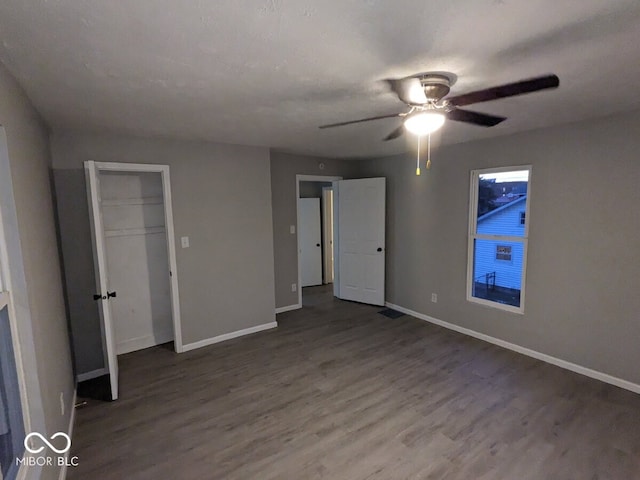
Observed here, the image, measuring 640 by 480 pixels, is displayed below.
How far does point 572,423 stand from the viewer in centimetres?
247

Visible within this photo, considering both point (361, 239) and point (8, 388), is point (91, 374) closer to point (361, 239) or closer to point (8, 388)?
point (8, 388)

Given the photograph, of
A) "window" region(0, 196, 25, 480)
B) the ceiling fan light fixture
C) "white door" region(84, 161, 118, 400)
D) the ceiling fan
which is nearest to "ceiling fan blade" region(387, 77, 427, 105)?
the ceiling fan

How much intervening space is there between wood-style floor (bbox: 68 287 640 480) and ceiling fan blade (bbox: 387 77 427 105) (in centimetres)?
231

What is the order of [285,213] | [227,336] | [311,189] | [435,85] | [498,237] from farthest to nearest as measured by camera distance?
[311,189] < [285,213] < [227,336] < [498,237] < [435,85]

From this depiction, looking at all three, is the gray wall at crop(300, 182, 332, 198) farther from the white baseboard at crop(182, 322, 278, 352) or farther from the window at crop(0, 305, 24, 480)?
the window at crop(0, 305, 24, 480)

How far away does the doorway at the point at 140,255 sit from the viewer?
3.56 metres

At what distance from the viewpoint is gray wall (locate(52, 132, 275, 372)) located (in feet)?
10.2

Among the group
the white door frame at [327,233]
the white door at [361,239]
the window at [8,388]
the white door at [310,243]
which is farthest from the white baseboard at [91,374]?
the white door frame at [327,233]

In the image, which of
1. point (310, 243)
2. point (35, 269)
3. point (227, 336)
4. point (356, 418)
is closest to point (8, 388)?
point (35, 269)

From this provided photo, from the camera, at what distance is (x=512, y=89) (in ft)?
5.16

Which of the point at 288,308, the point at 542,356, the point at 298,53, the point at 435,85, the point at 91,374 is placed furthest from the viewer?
the point at 288,308

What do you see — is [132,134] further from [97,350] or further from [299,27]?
[299,27]

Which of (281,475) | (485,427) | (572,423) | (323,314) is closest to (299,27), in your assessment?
(281,475)

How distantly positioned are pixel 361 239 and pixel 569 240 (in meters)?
2.73
